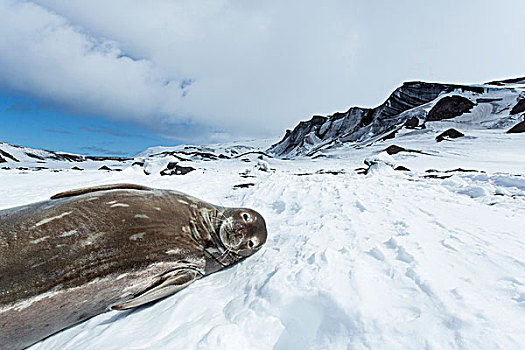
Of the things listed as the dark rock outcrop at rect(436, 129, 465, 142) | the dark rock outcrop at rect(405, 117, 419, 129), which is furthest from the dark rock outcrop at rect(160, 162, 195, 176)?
the dark rock outcrop at rect(405, 117, 419, 129)

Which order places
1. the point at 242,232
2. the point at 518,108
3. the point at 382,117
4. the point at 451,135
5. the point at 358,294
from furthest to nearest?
1. the point at 382,117
2. the point at 518,108
3. the point at 451,135
4. the point at 242,232
5. the point at 358,294

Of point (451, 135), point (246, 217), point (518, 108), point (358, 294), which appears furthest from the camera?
point (518, 108)

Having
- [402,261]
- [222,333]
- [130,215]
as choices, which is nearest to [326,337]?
[222,333]

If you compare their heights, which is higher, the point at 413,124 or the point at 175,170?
the point at 413,124

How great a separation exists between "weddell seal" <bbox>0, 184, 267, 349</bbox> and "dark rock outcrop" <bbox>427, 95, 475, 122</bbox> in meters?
34.0

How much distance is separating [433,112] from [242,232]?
34872 mm

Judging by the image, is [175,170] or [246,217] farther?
[175,170]

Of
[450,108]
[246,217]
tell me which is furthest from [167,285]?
[450,108]

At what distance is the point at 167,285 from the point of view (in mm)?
2170

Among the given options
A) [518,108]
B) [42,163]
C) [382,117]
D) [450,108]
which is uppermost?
[382,117]

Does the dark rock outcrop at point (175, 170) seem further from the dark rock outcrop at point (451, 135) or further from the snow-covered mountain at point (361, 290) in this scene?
the dark rock outcrop at point (451, 135)

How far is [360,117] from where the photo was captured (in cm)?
4766

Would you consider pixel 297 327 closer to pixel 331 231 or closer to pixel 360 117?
pixel 331 231

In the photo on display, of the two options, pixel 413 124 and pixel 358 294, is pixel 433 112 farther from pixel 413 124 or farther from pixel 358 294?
pixel 358 294
